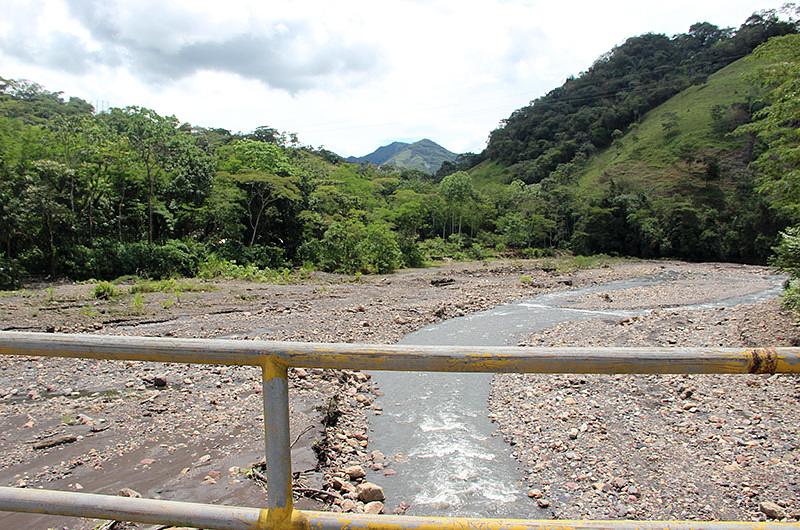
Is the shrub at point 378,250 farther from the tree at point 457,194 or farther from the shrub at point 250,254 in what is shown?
the tree at point 457,194

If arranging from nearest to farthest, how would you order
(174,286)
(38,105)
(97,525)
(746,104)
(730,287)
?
(97,525)
(174,286)
(730,287)
(38,105)
(746,104)

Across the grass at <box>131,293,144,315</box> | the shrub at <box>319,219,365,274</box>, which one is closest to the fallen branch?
the grass at <box>131,293,144,315</box>

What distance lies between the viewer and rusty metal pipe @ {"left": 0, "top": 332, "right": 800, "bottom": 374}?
1.48m

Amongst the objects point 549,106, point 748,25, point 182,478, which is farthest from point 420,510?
point 748,25

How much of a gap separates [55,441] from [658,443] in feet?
23.3

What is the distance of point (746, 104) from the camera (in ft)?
197

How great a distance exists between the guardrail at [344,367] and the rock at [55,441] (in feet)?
16.6

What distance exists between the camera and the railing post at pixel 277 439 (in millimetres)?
1534

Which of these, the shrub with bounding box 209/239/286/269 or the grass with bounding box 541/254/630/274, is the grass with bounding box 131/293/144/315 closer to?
the shrub with bounding box 209/239/286/269

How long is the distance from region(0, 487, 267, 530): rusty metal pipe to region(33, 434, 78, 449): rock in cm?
498

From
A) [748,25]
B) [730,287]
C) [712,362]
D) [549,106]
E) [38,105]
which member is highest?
[748,25]

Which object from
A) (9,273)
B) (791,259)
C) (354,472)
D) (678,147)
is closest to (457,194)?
(678,147)

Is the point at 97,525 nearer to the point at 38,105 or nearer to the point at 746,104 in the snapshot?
the point at 38,105

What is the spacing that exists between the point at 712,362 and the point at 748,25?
359 ft
